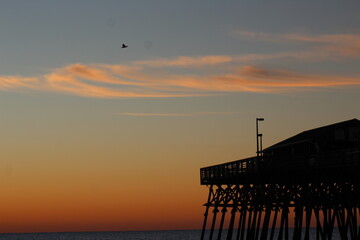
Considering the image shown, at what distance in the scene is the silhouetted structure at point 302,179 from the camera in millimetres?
44750

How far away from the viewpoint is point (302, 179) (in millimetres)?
48781

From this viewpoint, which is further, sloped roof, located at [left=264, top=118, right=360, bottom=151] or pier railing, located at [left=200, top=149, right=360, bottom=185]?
sloped roof, located at [left=264, top=118, right=360, bottom=151]

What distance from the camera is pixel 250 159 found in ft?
178

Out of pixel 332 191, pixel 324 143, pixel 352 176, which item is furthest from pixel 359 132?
pixel 352 176

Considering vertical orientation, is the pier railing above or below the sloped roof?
below

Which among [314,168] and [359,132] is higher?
[359,132]

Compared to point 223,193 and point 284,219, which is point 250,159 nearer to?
point 284,219

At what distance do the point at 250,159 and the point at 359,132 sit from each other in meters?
8.20

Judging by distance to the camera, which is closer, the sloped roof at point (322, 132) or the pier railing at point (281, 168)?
the pier railing at point (281, 168)

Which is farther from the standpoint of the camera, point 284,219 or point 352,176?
point 284,219

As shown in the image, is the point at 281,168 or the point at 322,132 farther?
the point at 322,132

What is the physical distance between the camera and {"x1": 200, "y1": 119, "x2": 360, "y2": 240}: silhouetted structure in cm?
4475

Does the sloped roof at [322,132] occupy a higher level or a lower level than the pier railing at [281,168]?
higher

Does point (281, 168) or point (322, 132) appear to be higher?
point (322, 132)
